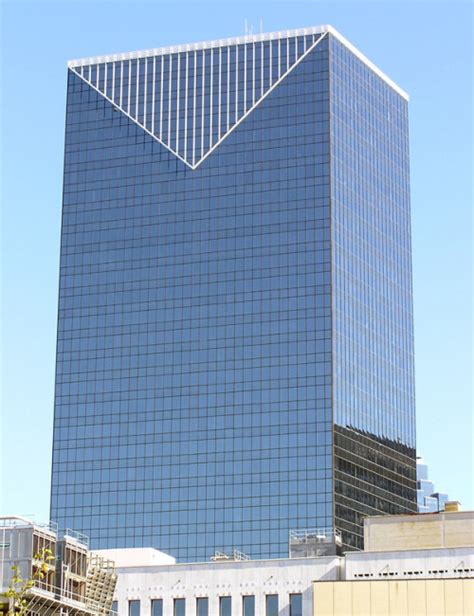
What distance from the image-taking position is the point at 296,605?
15475 centimetres

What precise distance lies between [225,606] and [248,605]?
2310 mm

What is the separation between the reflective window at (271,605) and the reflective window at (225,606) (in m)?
3.76

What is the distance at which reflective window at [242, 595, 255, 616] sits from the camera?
15650 cm

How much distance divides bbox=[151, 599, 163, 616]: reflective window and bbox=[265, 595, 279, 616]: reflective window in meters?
10.1

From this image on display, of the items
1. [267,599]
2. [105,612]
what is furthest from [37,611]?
[267,599]

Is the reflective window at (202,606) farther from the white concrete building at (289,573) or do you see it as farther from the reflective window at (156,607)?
the reflective window at (156,607)

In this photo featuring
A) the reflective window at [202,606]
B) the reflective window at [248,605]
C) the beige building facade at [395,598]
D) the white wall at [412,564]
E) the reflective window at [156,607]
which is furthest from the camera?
the reflective window at [156,607]

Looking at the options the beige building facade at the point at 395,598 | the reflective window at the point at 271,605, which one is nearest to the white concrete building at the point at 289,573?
the reflective window at the point at 271,605

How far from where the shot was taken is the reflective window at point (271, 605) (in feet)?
510

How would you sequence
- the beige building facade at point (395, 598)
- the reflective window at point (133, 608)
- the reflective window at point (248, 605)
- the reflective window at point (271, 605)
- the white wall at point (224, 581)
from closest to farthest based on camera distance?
the beige building facade at point (395, 598), the white wall at point (224, 581), the reflective window at point (271, 605), the reflective window at point (248, 605), the reflective window at point (133, 608)

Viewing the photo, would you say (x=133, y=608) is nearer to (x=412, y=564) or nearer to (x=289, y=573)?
(x=289, y=573)

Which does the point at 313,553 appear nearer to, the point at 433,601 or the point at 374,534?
the point at 374,534

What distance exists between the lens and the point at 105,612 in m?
154

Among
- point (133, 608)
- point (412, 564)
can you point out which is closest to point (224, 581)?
point (133, 608)
